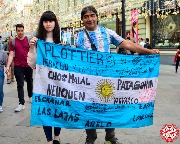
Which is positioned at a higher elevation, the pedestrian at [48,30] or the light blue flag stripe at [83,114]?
the pedestrian at [48,30]

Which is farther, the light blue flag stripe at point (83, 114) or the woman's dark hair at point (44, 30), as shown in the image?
the woman's dark hair at point (44, 30)

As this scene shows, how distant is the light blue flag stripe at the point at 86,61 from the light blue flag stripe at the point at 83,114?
1.30ft

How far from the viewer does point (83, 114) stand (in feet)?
11.8

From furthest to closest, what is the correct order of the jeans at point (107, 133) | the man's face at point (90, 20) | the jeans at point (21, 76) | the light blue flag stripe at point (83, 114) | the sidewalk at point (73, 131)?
the jeans at point (21, 76)
the sidewalk at point (73, 131)
the jeans at point (107, 133)
the man's face at point (90, 20)
the light blue flag stripe at point (83, 114)

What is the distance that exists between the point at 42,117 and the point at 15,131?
5.38 ft

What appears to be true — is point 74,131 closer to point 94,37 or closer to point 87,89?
point 87,89

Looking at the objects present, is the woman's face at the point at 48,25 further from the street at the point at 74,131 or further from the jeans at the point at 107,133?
the street at the point at 74,131

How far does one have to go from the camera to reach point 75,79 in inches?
143

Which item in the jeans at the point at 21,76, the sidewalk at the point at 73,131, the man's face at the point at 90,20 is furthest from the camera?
the jeans at the point at 21,76

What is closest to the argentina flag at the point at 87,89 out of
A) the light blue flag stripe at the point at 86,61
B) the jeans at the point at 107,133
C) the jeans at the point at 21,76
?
the light blue flag stripe at the point at 86,61

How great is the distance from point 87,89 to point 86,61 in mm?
347

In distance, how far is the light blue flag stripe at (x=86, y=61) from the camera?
3.57 metres

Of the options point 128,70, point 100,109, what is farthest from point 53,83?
point 128,70

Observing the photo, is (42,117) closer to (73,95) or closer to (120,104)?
(73,95)
